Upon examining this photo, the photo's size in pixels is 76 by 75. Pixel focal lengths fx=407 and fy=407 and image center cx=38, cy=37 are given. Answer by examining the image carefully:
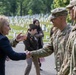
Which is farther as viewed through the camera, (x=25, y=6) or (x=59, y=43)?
(x=25, y=6)

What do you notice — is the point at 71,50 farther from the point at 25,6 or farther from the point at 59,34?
the point at 25,6

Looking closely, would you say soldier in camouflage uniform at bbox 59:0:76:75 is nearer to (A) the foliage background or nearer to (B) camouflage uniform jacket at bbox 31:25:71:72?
(B) camouflage uniform jacket at bbox 31:25:71:72

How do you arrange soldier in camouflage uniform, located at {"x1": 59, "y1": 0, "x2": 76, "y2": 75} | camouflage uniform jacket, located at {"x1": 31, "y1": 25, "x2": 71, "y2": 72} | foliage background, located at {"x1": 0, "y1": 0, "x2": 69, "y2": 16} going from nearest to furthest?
soldier in camouflage uniform, located at {"x1": 59, "y1": 0, "x2": 76, "y2": 75} < camouflage uniform jacket, located at {"x1": 31, "y1": 25, "x2": 71, "y2": 72} < foliage background, located at {"x1": 0, "y1": 0, "x2": 69, "y2": 16}

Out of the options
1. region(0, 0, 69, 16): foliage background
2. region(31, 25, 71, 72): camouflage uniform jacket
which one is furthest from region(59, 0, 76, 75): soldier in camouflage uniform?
region(0, 0, 69, 16): foliage background

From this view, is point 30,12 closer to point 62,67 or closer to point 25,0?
point 25,0

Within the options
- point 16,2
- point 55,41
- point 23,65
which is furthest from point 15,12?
point 55,41

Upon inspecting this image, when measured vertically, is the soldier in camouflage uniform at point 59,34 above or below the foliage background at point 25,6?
above

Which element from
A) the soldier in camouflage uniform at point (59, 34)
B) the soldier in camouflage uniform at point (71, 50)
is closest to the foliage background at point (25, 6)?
the soldier in camouflage uniform at point (59, 34)

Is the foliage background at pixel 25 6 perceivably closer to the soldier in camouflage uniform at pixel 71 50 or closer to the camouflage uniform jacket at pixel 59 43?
the camouflage uniform jacket at pixel 59 43

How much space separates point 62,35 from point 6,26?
0.90 meters

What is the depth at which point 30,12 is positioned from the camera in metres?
74.4

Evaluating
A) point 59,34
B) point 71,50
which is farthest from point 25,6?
point 71,50

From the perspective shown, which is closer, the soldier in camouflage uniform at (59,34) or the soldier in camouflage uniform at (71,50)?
the soldier in camouflage uniform at (71,50)

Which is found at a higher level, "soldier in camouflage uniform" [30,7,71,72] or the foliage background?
"soldier in camouflage uniform" [30,7,71,72]
